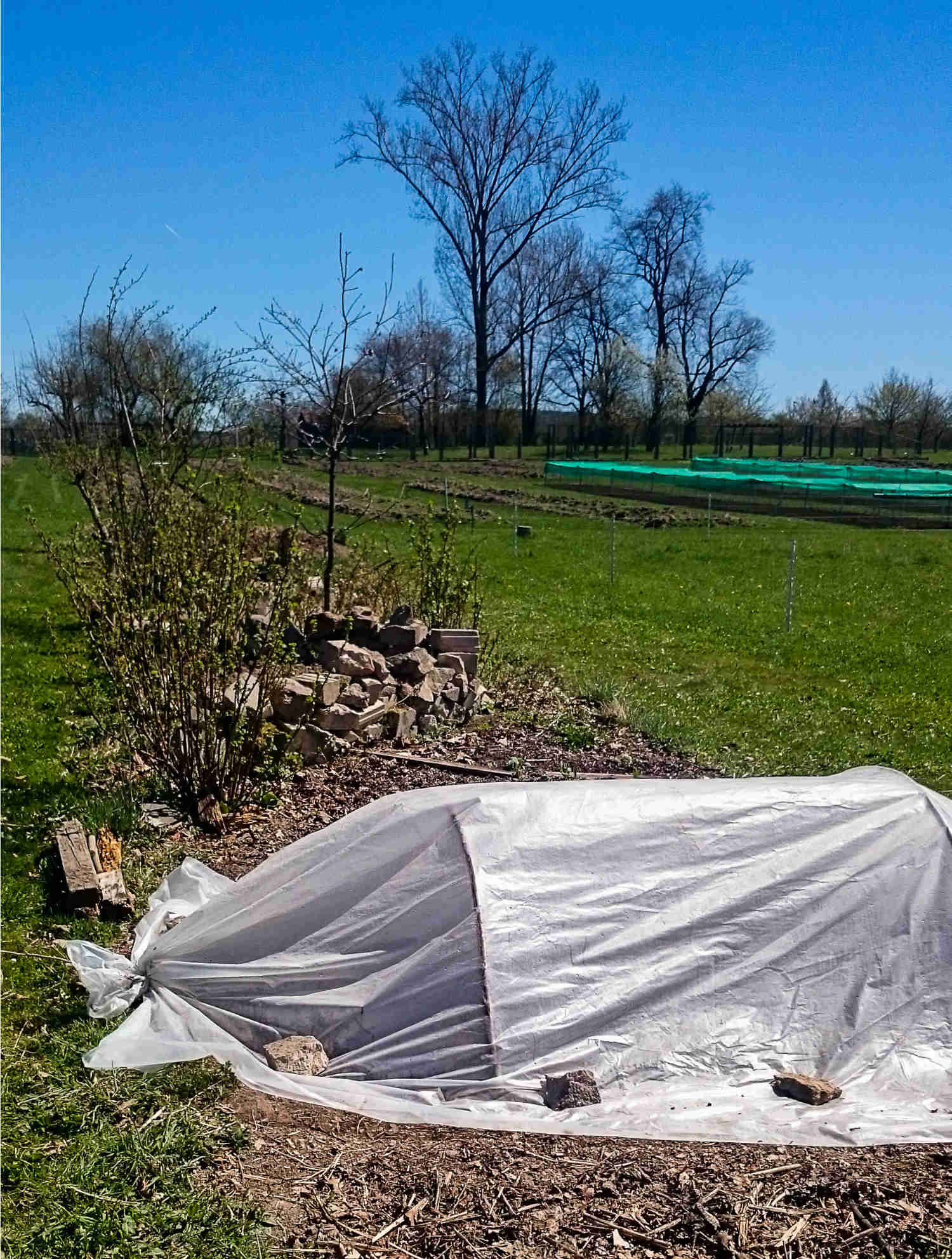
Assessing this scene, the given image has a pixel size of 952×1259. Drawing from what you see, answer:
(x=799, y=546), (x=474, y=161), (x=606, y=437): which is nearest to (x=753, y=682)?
(x=799, y=546)

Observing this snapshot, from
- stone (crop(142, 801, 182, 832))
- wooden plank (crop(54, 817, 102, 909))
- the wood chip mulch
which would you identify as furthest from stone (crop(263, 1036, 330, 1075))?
stone (crop(142, 801, 182, 832))

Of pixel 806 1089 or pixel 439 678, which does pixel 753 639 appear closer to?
pixel 439 678

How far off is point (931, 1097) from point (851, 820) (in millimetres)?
954

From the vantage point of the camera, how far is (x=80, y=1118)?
3496 millimetres

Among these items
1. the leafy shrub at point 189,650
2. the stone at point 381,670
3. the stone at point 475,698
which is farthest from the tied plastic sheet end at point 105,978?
the stone at point 475,698

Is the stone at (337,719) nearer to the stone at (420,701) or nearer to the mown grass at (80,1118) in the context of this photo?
the stone at (420,701)

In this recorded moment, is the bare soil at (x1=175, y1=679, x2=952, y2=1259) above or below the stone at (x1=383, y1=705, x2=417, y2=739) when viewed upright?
below

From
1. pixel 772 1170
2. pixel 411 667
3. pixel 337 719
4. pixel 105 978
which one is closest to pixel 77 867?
pixel 105 978

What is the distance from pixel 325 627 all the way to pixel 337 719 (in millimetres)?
1416

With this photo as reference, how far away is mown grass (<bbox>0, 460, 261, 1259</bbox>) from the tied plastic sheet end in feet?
0.25

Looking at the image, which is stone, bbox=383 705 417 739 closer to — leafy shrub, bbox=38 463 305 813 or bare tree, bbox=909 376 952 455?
leafy shrub, bbox=38 463 305 813

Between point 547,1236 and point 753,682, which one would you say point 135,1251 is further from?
point 753,682

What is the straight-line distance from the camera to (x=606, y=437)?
56344 mm

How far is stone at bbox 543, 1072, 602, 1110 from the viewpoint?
11.7 ft
